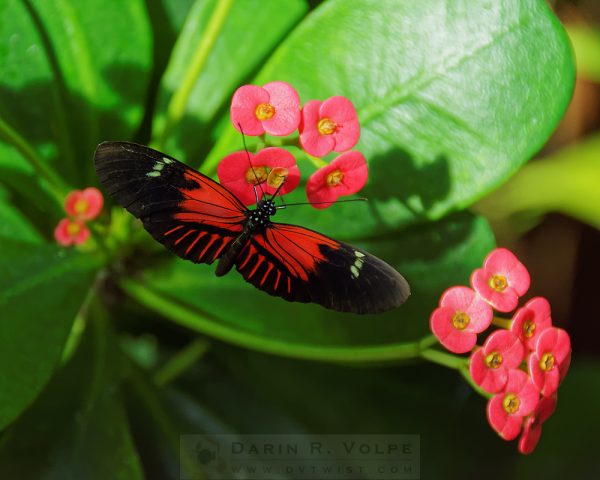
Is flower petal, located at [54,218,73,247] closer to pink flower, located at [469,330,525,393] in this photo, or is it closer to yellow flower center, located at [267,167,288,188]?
yellow flower center, located at [267,167,288,188]

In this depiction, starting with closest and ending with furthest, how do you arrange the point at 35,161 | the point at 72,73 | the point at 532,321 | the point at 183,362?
the point at 532,321, the point at 35,161, the point at 72,73, the point at 183,362

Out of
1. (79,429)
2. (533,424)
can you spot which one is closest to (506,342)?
(533,424)

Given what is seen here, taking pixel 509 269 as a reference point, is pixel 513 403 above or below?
below

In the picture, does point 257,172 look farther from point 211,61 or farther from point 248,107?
point 211,61

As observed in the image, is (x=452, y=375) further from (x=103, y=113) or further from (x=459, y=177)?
(x=103, y=113)

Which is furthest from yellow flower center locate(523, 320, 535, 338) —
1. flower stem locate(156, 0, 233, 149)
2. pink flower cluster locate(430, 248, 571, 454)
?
flower stem locate(156, 0, 233, 149)

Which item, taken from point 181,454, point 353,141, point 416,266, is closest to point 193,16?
point 353,141
